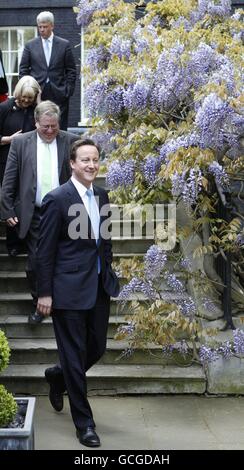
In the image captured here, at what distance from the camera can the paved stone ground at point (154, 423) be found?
572cm

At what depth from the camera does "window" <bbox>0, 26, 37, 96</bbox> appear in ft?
47.2

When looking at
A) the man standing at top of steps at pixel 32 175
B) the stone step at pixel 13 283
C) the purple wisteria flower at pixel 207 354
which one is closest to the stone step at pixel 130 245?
the stone step at pixel 13 283

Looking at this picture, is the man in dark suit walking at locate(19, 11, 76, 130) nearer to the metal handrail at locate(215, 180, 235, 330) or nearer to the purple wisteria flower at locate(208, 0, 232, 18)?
the purple wisteria flower at locate(208, 0, 232, 18)

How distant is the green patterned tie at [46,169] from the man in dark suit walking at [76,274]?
1.36m

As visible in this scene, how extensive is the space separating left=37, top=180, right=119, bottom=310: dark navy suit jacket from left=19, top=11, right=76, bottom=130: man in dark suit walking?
14.4 ft

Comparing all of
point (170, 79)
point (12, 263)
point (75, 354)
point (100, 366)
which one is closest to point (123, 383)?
point (100, 366)

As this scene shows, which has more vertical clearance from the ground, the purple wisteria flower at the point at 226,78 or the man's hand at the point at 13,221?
the purple wisteria flower at the point at 226,78

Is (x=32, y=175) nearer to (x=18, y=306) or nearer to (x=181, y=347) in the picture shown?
(x=18, y=306)

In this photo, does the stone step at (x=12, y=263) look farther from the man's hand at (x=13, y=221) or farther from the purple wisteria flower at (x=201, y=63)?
the purple wisteria flower at (x=201, y=63)

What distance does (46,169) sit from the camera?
23.4 ft

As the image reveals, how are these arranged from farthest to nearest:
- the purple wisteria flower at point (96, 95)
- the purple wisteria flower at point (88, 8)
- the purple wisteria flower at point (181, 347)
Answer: the purple wisteria flower at point (88, 8) < the purple wisteria flower at point (96, 95) < the purple wisteria flower at point (181, 347)

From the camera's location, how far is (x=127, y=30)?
327 inches

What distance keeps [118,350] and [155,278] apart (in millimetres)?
729
